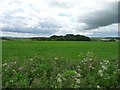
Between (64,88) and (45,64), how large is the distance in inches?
61.6

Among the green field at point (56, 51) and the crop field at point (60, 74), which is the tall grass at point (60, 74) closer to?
the crop field at point (60, 74)

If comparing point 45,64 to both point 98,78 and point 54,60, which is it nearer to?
point 54,60

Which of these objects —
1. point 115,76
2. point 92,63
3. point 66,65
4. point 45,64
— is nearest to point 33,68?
point 45,64

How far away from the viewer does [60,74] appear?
6781mm

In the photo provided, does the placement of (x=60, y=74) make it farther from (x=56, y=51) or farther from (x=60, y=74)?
(x=56, y=51)

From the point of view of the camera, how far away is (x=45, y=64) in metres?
7.55

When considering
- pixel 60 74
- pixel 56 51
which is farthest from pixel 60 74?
pixel 56 51

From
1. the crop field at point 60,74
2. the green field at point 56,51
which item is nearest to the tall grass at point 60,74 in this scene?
the crop field at point 60,74

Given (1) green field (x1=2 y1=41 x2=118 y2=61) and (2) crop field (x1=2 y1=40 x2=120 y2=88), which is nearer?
(2) crop field (x1=2 y1=40 x2=120 y2=88)

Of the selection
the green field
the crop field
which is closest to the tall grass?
the crop field

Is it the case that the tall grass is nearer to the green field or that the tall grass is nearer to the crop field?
the crop field

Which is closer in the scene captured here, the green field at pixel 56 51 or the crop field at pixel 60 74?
the crop field at pixel 60 74

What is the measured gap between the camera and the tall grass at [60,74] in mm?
6289

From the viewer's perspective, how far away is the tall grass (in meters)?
6.29
